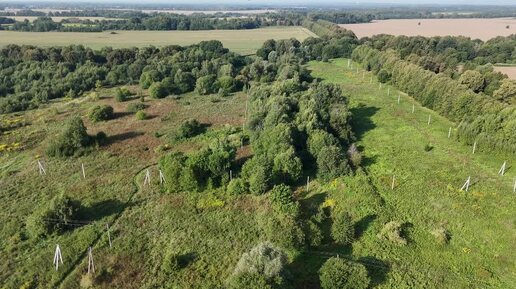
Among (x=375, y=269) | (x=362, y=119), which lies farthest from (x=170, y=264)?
(x=362, y=119)

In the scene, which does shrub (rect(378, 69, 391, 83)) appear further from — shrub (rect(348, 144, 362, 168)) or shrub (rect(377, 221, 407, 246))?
shrub (rect(377, 221, 407, 246))

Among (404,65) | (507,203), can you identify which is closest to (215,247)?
(507,203)

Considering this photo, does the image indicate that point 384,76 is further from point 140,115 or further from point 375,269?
point 375,269

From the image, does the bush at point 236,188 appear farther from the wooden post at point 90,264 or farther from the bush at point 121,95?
the bush at point 121,95

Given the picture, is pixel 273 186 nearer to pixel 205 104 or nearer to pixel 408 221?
pixel 408 221

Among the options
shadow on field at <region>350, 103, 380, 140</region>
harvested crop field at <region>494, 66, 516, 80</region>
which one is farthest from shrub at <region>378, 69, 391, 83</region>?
harvested crop field at <region>494, 66, 516, 80</region>
